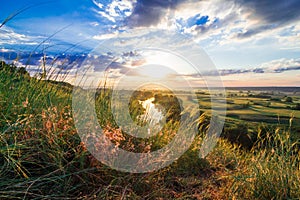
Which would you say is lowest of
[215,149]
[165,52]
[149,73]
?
[215,149]

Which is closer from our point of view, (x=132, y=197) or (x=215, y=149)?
(x=132, y=197)

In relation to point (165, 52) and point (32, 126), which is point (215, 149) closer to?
point (165, 52)

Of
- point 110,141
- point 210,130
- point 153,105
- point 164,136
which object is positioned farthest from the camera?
point 210,130

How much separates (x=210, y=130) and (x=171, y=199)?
3.18 metres

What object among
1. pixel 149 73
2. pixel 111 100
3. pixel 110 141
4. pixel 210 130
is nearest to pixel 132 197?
pixel 110 141

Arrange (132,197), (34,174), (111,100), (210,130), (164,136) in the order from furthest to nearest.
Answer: (210,130)
(111,100)
(164,136)
(34,174)
(132,197)

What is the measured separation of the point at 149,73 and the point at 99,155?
2.07 meters

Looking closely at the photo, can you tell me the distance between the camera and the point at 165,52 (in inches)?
165

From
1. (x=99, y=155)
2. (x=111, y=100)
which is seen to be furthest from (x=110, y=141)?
(x=111, y=100)

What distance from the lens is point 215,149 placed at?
454 cm

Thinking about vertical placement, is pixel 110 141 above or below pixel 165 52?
below

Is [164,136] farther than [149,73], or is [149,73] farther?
[149,73]

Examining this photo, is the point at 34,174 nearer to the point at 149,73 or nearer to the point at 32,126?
the point at 32,126

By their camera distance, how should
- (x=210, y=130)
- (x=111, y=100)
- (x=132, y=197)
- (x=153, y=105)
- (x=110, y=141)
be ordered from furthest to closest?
(x=210, y=130) → (x=153, y=105) → (x=111, y=100) → (x=110, y=141) → (x=132, y=197)
